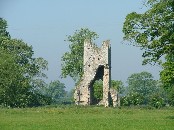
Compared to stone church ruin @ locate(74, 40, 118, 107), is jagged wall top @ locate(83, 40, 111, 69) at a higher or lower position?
higher

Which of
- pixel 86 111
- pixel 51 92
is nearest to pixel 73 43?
pixel 86 111

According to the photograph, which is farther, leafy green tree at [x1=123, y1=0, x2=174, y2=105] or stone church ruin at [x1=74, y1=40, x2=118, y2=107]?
stone church ruin at [x1=74, y1=40, x2=118, y2=107]

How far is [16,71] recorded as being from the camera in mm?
57969

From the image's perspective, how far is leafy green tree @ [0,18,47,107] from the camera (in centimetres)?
5691

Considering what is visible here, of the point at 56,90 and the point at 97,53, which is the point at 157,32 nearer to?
the point at 97,53

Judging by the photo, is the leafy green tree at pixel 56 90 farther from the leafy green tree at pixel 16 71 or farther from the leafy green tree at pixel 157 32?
the leafy green tree at pixel 157 32

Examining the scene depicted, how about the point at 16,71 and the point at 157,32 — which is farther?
the point at 16,71

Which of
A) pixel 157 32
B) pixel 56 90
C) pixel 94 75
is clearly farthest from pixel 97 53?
pixel 56 90

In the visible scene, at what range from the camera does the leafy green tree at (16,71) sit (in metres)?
56.9

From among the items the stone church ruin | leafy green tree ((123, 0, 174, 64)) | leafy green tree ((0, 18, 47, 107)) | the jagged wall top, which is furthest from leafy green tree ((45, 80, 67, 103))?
leafy green tree ((123, 0, 174, 64))

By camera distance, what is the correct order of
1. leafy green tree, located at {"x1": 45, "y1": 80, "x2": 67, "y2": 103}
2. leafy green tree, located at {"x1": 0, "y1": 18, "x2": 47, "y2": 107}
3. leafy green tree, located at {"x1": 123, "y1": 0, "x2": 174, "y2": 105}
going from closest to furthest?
leafy green tree, located at {"x1": 123, "y1": 0, "x2": 174, "y2": 105} < leafy green tree, located at {"x1": 0, "y1": 18, "x2": 47, "y2": 107} < leafy green tree, located at {"x1": 45, "y1": 80, "x2": 67, "y2": 103}

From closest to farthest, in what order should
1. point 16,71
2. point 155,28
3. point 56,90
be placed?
point 155,28 → point 16,71 → point 56,90

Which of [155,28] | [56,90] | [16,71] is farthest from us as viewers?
[56,90]

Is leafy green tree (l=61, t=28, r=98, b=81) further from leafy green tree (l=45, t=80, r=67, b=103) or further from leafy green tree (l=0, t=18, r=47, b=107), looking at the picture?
leafy green tree (l=45, t=80, r=67, b=103)
